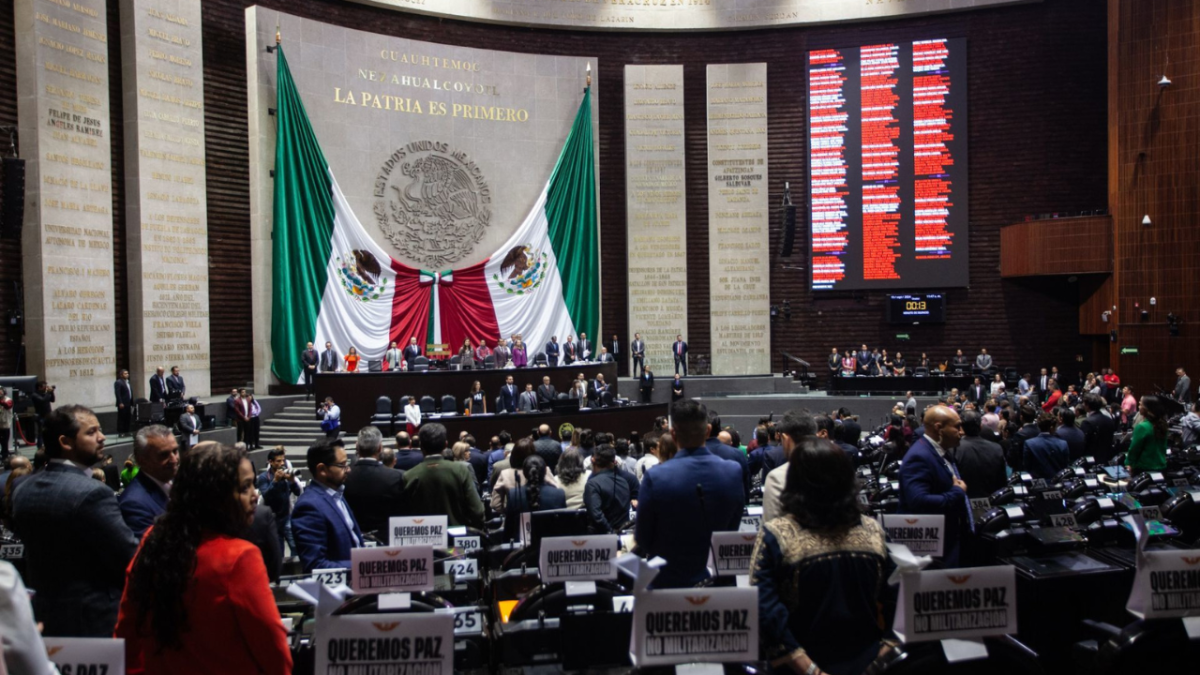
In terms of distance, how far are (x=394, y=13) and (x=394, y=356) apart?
26.9 ft

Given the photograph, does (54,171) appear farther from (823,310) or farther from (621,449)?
(823,310)

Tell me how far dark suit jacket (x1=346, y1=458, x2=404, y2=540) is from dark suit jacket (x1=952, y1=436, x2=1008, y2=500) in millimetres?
3134

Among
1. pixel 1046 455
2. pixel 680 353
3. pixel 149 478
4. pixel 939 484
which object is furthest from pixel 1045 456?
pixel 680 353

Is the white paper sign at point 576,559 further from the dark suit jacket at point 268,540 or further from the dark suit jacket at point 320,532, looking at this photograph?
the dark suit jacket at point 268,540

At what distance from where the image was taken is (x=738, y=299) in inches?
835

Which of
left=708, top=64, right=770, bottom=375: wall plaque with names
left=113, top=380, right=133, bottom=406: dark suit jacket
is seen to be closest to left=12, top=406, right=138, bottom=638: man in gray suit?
left=113, top=380, right=133, bottom=406: dark suit jacket

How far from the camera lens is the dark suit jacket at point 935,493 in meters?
3.90

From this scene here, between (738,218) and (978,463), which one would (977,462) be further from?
(738,218)

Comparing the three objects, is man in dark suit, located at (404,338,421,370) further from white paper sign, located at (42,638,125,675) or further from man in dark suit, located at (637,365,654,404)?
white paper sign, located at (42,638,125,675)

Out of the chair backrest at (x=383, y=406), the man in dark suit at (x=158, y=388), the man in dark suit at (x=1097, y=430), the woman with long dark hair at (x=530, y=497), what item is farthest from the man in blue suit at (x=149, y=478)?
the chair backrest at (x=383, y=406)

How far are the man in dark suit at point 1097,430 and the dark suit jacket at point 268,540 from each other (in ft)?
25.2

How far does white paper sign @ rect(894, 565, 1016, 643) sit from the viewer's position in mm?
2256

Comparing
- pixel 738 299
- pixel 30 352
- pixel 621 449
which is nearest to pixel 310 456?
pixel 621 449

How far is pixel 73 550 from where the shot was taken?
2914 mm
